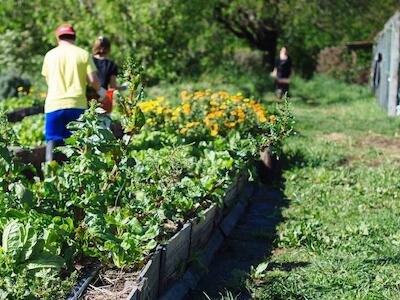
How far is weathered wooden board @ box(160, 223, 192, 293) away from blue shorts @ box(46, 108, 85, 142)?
8.51 feet

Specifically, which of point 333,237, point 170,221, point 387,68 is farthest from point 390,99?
point 170,221

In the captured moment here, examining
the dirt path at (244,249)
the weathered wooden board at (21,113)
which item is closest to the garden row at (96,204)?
the dirt path at (244,249)

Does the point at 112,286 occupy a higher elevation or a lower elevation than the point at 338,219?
higher

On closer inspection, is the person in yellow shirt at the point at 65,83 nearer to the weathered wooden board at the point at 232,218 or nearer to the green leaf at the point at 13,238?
the weathered wooden board at the point at 232,218

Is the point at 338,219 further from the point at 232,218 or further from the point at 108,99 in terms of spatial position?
the point at 108,99

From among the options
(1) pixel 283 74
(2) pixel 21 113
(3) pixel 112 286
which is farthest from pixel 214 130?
(1) pixel 283 74

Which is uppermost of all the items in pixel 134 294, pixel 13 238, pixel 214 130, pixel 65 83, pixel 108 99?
pixel 65 83

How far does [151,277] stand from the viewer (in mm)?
4043

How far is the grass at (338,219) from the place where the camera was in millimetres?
4562

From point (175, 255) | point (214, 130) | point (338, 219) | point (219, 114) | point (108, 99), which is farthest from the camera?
point (219, 114)

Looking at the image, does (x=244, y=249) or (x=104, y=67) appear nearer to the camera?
(x=244, y=249)

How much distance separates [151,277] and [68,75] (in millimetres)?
3441

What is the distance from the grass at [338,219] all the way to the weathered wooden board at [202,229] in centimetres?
49

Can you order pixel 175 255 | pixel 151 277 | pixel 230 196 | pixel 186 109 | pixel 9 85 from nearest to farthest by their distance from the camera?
pixel 151 277 → pixel 175 255 → pixel 230 196 → pixel 186 109 → pixel 9 85
